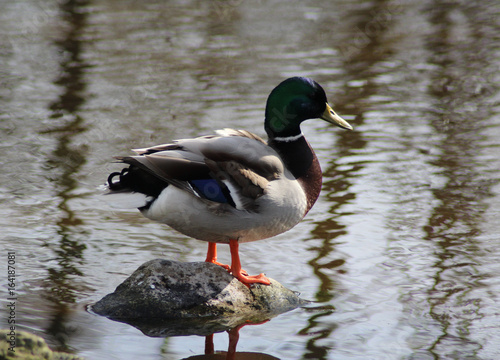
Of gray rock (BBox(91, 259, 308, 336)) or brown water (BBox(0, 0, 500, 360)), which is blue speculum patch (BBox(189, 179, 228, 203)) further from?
brown water (BBox(0, 0, 500, 360))

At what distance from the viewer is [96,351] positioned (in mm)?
3932

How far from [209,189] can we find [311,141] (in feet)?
10.7

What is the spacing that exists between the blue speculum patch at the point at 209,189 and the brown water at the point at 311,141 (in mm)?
750

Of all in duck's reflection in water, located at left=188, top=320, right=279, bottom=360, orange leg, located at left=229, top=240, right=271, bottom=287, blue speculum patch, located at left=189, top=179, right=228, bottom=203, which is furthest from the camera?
orange leg, located at left=229, top=240, right=271, bottom=287

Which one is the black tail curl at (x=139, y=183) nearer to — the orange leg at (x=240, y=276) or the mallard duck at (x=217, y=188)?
the mallard duck at (x=217, y=188)

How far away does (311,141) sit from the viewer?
7340mm

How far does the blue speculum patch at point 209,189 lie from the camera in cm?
418

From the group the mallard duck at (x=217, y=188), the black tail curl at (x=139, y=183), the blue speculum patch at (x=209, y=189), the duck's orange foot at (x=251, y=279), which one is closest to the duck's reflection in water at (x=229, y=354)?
the duck's orange foot at (x=251, y=279)

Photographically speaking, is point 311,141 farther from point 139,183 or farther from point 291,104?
point 139,183

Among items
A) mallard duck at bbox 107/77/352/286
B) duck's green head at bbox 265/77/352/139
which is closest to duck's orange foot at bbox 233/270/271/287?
mallard duck at bbox 107/77/352/286

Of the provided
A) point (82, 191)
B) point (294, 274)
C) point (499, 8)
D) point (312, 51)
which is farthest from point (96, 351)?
point (499, 8)

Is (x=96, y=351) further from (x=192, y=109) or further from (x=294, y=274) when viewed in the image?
(x=192, y=109)

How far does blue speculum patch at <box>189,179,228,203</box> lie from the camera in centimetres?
418

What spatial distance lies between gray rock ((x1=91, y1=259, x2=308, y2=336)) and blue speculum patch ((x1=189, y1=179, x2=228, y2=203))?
0.52m
